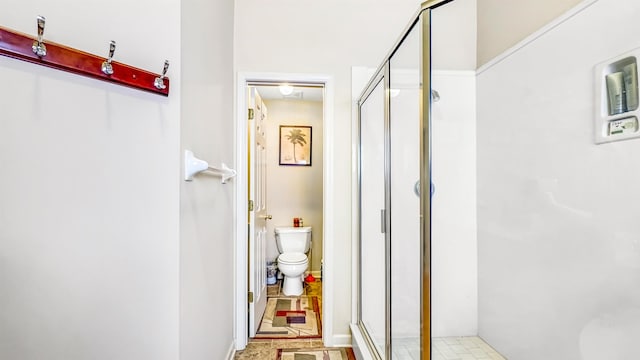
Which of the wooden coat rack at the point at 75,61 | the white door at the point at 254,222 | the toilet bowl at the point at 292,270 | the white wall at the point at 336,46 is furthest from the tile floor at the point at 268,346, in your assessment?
the wooden coat rack at the point at 75,61

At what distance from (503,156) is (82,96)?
216 cm

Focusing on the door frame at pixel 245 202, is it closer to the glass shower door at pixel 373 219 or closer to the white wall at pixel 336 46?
the white wall at pixel 336 46

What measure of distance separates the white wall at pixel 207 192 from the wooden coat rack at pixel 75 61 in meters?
0.14

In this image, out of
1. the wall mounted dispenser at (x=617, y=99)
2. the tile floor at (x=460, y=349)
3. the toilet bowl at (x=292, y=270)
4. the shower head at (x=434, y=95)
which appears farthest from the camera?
the toilet bowl at (x=292, y=270)

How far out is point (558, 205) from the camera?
142 centimetres

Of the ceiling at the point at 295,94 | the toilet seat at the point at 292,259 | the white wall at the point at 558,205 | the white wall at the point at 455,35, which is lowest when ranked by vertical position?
the toilet seat at the point at 292,259

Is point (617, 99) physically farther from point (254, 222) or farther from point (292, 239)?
point (292, 239)

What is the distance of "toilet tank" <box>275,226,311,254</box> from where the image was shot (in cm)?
326

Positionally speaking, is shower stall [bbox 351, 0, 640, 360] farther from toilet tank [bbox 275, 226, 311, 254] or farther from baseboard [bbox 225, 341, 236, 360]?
toilet tank [bbox 275, 226, 311, 254]

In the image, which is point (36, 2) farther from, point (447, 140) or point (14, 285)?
point (447, 140)

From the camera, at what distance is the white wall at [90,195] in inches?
31.1

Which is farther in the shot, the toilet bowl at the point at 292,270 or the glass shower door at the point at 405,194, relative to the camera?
the toilet bowl at the point at 292,270

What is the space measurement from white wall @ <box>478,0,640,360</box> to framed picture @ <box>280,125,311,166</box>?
212cm

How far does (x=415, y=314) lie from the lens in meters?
1.26
